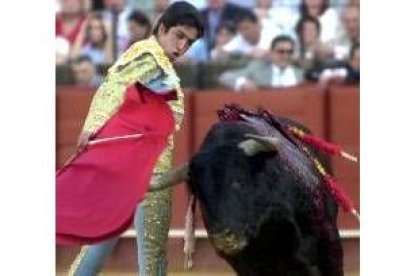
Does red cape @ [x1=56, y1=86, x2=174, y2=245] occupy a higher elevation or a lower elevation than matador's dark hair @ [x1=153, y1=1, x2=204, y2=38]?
lower

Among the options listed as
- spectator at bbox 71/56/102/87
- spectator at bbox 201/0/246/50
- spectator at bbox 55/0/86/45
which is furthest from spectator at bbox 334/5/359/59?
spectator at bbox 55/0/86/45

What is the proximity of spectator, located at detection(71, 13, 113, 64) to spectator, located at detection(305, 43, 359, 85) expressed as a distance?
0.91 meters

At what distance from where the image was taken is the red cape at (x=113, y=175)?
10.9 feet

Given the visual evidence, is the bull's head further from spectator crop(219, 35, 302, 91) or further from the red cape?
spectator crop(219, 35, 302, 91)

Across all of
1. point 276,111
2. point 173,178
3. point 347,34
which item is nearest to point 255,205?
point 173,178

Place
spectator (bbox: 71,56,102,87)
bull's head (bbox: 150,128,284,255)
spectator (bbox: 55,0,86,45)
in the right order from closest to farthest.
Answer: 1. bull's head (bbox: 150,128,284,255)
2. spectator (bbox: 71,56,102,87)
3. spectator (bbox: 55,0,86,45)

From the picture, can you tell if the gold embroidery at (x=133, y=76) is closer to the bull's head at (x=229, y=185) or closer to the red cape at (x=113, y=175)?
the red cape at (x=113, y=175)

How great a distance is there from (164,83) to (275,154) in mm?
628

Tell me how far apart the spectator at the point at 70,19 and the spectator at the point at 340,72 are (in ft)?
3.62

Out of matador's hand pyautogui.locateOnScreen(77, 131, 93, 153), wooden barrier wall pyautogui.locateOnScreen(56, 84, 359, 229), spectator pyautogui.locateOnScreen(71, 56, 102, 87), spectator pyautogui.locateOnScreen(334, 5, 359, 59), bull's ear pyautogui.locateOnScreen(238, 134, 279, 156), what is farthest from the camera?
spectator pyautogui.locateOnScreen(71, 56, 102, 87)

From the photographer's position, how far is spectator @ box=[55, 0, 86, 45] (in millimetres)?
6352

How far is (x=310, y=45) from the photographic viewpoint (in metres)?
6.09

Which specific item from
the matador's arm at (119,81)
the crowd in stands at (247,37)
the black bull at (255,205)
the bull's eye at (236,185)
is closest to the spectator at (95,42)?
the crowd in stands at (247,37)

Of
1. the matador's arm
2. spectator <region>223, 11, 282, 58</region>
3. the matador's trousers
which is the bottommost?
the matador's trousers
